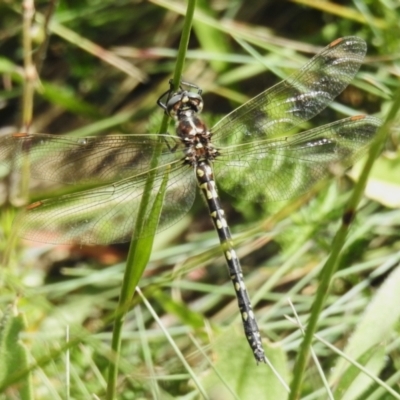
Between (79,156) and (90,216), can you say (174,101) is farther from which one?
(90,216)

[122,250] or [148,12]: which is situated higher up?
[148,12]

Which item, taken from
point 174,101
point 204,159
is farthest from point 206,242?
point 174,101

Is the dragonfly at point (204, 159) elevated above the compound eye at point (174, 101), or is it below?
below

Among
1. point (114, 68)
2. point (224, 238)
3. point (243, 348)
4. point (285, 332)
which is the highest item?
point (114, 68)

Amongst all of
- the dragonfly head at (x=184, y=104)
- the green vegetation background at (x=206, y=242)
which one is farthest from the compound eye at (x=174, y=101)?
the green vegetation background at (x=206, y=242)

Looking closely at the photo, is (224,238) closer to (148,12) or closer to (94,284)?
(94,284)

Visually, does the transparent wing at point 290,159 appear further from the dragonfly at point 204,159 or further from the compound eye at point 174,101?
the compound eye at point 174,101

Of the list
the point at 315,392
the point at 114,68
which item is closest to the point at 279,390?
the point at 315,392
